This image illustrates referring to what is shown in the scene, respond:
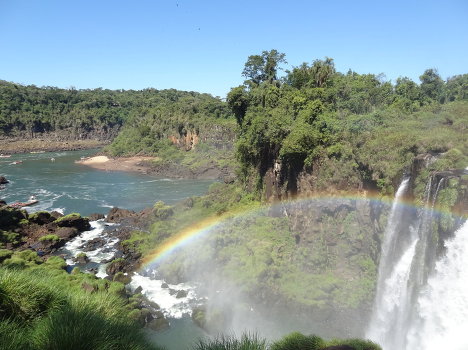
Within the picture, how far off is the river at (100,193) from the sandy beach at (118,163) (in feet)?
9.48

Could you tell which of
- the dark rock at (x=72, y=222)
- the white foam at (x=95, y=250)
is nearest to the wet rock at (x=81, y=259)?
the white foam at (x=95, y=250)

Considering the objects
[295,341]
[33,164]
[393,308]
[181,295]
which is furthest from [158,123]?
[295,341]

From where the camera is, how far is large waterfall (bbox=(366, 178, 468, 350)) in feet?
46.6

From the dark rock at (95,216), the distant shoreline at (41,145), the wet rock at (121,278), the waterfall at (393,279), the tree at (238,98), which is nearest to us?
the waterfall at (393,279)

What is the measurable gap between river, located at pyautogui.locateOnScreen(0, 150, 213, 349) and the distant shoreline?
17.8 meters

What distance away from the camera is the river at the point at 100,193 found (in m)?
22.0

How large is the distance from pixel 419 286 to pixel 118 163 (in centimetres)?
7569

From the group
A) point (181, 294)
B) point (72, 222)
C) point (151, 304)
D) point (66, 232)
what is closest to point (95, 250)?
point (66, 232)

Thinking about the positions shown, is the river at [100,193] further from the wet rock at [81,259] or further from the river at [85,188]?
the wet rock at [81,259]

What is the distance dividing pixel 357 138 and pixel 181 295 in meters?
16.7

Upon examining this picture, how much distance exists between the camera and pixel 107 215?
42.2 meters

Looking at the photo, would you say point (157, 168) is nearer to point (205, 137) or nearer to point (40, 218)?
A: point (205, 137)

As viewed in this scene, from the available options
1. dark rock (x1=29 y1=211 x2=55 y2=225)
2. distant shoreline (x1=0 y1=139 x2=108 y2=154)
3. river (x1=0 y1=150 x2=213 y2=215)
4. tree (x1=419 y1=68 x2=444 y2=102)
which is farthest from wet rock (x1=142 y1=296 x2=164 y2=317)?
distant shoreline (x1=0 y1=139 x2=108 y2=154)

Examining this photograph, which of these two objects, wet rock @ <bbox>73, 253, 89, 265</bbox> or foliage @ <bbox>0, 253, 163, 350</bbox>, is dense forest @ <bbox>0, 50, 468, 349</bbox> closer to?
foliage @ <bbox>0, 253, 163, 350</bbox>
